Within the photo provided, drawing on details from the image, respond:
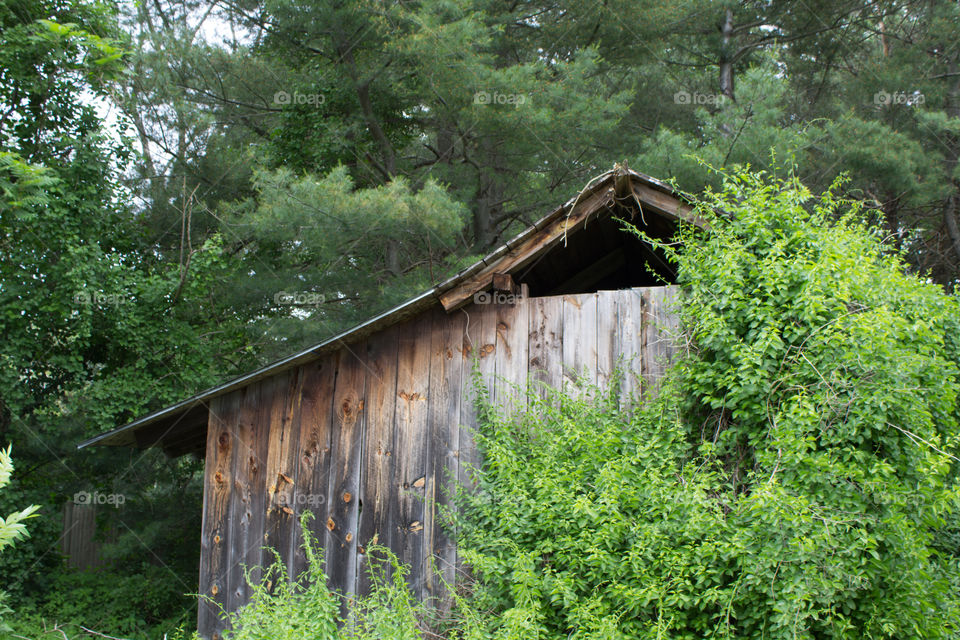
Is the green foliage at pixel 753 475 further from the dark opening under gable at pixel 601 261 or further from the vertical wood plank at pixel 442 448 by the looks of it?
the dark opening under gable at pixel 601 261

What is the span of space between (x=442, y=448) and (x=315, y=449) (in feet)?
3.69

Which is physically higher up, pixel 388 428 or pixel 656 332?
pixel 656 332

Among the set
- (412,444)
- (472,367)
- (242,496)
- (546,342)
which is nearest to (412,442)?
(412,444)

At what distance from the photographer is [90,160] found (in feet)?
36.8

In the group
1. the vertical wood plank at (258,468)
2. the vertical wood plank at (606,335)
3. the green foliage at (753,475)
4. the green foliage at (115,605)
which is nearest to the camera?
the green foliage at (753,475)

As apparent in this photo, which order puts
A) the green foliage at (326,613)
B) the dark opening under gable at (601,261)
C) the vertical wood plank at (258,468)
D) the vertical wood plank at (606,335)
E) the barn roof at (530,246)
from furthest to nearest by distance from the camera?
the dark opening under gable at (601,261)
the vertical wood plank at (258,468)
the vertical wood plank at (606,335)
the barn roof at (530,246)
the green foliage at (326,613)

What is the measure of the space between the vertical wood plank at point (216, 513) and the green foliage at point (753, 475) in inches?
90.8

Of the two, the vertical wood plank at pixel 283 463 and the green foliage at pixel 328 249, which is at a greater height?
the green foliage at pixel 328 249

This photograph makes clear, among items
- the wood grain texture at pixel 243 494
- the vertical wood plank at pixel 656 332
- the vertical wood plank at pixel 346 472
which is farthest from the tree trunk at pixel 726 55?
the wood grain texture at pixel 243 494

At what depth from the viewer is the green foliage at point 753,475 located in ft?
14.3

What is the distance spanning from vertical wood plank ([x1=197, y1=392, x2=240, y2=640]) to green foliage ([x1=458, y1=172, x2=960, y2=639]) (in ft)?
7.57

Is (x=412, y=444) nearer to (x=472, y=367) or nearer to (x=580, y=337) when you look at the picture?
(x=472, y=367)

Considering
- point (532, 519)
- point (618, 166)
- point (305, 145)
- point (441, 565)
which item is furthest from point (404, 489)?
point (305, 145)

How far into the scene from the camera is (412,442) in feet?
20.3
